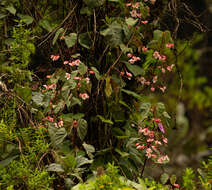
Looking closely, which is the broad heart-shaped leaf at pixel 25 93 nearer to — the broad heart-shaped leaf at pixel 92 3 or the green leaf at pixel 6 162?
the green leaf at pixel 6 162

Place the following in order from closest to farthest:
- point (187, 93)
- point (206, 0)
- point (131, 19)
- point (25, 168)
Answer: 1. point (25, 168)
2. point (131, 19)
3. point (206, 0)
4. point (187, 93)

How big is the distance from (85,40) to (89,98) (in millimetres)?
289

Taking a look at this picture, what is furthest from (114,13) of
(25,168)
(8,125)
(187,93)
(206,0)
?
(187,93)

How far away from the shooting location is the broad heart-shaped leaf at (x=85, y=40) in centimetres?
158

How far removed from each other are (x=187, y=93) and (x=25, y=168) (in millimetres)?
3333

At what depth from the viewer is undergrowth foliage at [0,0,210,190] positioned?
4.86ft

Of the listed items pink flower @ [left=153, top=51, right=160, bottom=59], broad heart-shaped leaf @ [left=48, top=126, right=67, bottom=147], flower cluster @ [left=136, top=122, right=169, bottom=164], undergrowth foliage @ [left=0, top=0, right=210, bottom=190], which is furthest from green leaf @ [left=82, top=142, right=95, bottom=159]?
pink flower @ [left=153, top=51, right=160, bottom=59]

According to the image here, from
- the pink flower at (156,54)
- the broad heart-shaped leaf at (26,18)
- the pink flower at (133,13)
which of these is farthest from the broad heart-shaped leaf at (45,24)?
the pink flower at (156,54)

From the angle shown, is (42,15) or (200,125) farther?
(200,125)

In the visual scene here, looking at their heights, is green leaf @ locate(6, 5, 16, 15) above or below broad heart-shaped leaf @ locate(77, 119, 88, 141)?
above

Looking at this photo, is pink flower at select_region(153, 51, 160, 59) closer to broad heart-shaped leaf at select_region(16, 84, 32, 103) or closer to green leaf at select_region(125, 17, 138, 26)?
green leaf at select_region(125, 17, 138, 26)

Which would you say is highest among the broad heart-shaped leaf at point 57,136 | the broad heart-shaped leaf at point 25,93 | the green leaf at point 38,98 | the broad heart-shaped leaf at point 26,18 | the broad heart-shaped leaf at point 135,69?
the broad heart-shaped leaf at point 26,18

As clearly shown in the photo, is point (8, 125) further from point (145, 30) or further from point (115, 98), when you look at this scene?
point (145, 30)

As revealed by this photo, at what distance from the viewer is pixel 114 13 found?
1.69 meters
